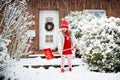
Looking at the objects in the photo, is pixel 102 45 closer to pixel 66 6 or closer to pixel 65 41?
pixel 65 41

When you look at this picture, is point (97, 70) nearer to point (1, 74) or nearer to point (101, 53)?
point (101, 53)

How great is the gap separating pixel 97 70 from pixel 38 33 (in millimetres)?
7430

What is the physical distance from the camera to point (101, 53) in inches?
435

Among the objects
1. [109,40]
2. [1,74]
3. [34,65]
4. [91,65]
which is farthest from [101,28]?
[1,74]

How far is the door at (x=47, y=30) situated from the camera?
18.3 m

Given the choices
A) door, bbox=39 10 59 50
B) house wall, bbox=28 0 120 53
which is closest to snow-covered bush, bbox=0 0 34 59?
house wall, bbox=28 0 120 53

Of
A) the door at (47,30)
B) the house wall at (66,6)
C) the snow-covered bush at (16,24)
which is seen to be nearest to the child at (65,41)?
the snow-covered bush at (16,24)

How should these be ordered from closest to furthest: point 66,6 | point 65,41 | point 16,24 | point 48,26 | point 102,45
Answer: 1. point 16,24
2. point 102,45
3. point 65,41
4. point 48,26
5. point 66,6

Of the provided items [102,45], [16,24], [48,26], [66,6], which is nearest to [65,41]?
[102,45]

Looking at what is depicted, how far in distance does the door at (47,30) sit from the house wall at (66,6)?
280 millimetres

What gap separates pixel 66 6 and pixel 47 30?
1852mm

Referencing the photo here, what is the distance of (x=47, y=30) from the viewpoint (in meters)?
18.4

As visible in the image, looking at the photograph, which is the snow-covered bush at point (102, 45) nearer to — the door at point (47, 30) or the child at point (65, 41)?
the child at point (65, 41)

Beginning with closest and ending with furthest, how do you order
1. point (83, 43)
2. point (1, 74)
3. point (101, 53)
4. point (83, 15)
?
point (1, 74) < point (101, 53) < point (83, 43) < point (83, 15)
